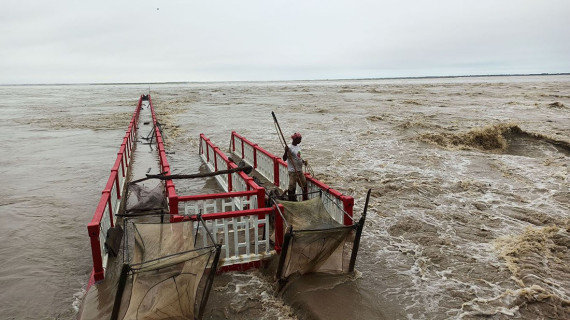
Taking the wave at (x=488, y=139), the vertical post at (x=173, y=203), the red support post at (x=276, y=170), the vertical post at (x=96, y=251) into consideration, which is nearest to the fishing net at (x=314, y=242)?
the vertical post at (x=173, y=203)

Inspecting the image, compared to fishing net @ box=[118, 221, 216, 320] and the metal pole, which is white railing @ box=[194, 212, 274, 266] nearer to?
fishing net @ box=[118, 221, 216, 320]

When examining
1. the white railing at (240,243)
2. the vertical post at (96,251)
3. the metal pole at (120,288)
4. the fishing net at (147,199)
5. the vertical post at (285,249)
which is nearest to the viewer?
the metal pole at (120,288)

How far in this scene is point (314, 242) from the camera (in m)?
5.16

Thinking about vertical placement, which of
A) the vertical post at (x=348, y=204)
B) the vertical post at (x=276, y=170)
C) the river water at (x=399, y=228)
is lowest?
the river water at (x=399, y=228)

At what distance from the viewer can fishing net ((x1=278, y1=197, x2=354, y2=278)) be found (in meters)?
5.09

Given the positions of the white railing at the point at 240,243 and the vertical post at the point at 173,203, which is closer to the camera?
the white railing at the point at 240,243

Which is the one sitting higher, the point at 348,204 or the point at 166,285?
the point at 348,204

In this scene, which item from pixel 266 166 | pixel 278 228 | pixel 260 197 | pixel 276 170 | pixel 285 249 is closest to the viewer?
pixel 285 249

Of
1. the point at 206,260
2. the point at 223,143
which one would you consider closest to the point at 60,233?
the point at 206,260

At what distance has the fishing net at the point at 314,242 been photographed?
5086 mm

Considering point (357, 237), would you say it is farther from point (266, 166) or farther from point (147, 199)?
point (266, 166)

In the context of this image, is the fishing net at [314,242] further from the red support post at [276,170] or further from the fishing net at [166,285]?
the red support post at [276,170]

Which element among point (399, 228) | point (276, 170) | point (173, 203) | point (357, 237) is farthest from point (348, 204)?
point (276, 170)

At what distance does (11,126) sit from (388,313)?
109 ft
